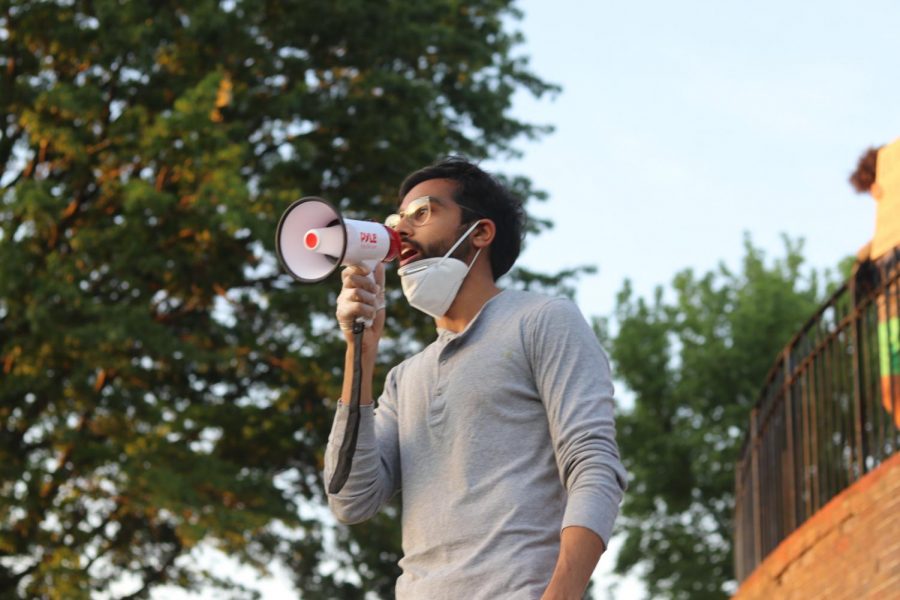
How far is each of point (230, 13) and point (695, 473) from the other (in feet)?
52.1

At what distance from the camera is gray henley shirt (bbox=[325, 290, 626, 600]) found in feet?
10.2

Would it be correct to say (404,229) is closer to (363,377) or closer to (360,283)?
(360,283)

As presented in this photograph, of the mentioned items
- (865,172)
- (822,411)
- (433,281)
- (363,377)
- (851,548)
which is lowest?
(363,377)

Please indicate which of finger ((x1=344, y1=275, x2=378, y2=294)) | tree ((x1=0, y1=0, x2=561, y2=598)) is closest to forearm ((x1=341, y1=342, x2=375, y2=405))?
finger ((x1=344, y1=275, x2=378, y2=294))

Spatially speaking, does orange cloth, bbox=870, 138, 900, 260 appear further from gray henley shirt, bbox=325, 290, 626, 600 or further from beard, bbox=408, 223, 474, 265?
gray henley shirt, bbox=325, 290, 626, 600

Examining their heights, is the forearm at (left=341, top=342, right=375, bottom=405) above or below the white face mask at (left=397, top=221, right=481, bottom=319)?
below

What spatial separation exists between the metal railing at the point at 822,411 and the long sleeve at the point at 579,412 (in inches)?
191

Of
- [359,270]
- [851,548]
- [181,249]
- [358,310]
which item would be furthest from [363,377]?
[181,249]

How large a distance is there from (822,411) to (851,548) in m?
1.59

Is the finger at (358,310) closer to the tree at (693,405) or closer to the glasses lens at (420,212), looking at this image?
the glasses lens at (420,212)

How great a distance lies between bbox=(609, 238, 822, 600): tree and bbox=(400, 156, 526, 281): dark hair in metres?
23.3

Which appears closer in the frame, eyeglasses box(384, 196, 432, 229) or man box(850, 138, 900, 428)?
eyeglasses box(384, 196, 432, 229)

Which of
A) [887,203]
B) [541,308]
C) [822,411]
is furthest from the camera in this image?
[822,411]

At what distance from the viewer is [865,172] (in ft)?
29.7
